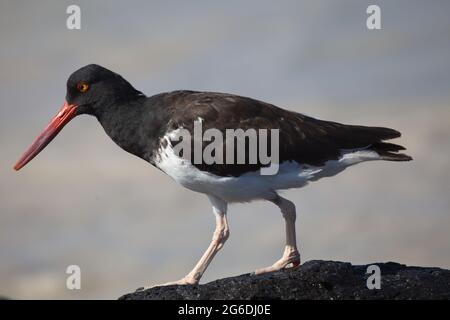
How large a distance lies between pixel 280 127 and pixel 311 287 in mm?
2033

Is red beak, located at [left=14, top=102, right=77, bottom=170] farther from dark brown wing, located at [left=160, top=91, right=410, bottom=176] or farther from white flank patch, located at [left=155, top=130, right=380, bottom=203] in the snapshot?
white flank patch, located at [left=155, top=130, right=380, bottom=203]

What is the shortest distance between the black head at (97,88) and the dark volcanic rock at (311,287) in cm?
238

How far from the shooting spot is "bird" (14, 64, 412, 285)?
965 centimetres

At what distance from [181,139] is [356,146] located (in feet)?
6.58

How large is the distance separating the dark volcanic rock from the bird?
77 centimetres

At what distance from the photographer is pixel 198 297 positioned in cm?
861

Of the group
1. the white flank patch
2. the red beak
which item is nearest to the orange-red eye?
the red beak

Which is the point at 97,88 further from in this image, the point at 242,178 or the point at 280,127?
the point at 280,127

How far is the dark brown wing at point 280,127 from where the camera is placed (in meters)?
9.76

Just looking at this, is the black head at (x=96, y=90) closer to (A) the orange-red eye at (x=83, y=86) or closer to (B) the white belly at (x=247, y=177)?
(A) the orange-red eye at (x=83, y=86)

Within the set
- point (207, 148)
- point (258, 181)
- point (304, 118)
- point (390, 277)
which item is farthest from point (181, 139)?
point (390, 277)

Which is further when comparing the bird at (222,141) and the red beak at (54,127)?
the red beak at (54,127)

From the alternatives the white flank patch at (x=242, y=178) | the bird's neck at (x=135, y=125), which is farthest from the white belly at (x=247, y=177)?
the bird's neck at (x=135, y=125)

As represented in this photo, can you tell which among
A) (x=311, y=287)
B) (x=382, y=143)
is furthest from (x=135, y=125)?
(x=382, y=143)
